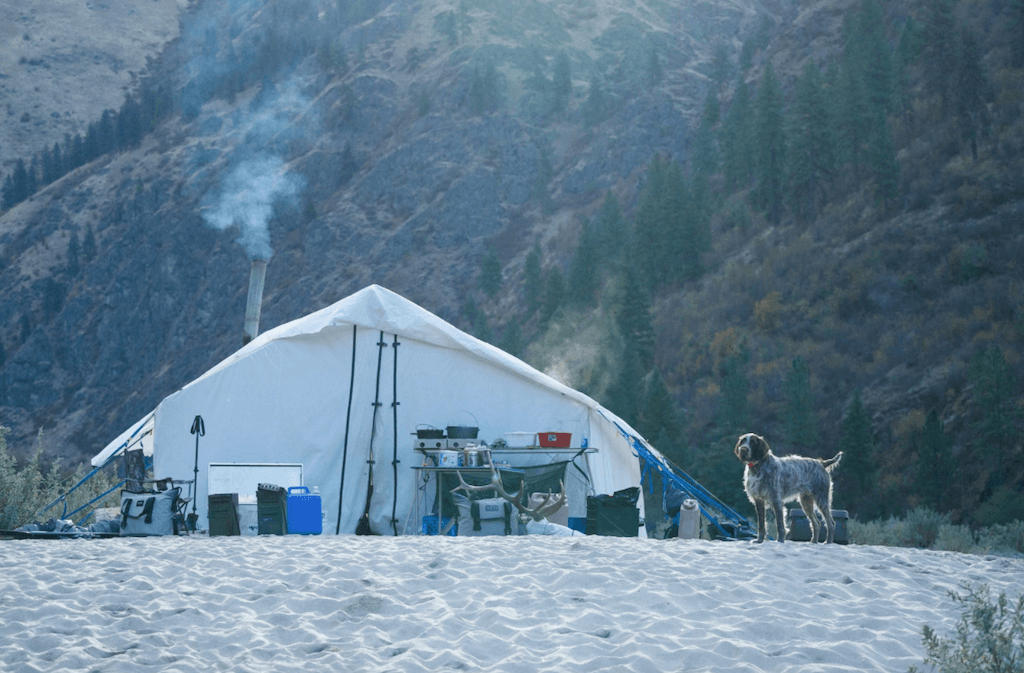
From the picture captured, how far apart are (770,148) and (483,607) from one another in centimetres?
3732

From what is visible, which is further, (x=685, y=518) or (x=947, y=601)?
(x=685, y=518)

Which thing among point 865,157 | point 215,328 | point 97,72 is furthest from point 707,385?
point 97,72

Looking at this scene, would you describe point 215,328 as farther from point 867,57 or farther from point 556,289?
point 867,57

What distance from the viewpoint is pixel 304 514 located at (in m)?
9.70

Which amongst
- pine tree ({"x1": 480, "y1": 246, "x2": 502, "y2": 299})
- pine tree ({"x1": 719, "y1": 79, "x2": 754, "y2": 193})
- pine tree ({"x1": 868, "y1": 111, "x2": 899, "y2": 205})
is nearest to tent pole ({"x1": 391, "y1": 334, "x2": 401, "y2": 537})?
pine tree ({"x1": 868, "y1": 111, "x2": 899, "y2": 205})

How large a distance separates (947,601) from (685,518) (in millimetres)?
4538

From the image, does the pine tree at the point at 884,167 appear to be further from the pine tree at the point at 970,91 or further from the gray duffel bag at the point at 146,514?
the gray duffel bag at the point at 146,514

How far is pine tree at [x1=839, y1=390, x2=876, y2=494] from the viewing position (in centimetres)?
2247

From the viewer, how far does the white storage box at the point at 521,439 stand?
11.3 m

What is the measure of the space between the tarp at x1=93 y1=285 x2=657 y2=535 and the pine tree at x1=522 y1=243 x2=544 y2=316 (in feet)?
110

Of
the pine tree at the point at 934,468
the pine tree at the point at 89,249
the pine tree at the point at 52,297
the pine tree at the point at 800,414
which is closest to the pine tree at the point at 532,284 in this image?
the pine tree at the point at 800,414

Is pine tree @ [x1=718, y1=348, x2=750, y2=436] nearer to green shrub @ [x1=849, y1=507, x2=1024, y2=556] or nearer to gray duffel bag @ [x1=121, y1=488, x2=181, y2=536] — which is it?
green shrub @ [x1=849, y1=507, x2=1024, y2=556]

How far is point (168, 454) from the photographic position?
1178cm

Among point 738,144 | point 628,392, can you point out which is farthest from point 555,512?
point 738,144
